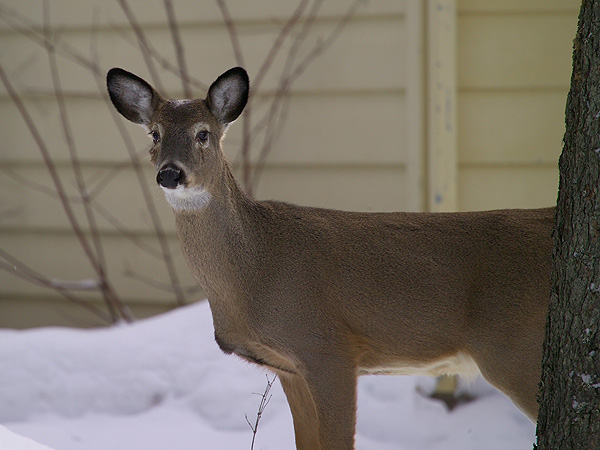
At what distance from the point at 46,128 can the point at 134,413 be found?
2.87m

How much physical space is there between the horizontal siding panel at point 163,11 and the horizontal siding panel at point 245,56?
7cm

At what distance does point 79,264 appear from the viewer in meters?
6.90

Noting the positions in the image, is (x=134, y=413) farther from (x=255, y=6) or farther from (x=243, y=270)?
(x=255, y=6)

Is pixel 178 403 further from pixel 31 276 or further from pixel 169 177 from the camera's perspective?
pixel 31 276

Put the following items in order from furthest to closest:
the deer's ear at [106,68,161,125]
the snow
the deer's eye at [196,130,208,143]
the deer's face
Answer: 1. the snow
2. the deer's ear at [106,68,161,125]
3. the deer's eye at [196,130,208,143]
4. the deer's face

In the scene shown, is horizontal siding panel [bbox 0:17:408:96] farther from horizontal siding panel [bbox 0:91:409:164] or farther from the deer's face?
the deer's face

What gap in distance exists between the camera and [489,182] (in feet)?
20.2

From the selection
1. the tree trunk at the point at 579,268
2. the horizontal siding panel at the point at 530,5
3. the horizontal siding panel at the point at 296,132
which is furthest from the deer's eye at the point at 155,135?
the horizontal siding panel at the point at 530,5

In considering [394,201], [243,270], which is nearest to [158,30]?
[394,201]

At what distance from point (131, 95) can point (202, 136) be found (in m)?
0.44

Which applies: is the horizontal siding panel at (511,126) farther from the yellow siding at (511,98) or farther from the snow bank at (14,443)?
the snow bank at (14,443)

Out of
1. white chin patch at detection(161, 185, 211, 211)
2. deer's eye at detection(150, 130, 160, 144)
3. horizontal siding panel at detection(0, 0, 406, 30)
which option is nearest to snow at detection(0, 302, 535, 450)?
white chin patch at detection(161, 185, 211, 211)

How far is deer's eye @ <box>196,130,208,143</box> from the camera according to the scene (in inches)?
152

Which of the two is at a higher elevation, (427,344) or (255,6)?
(255,6)
